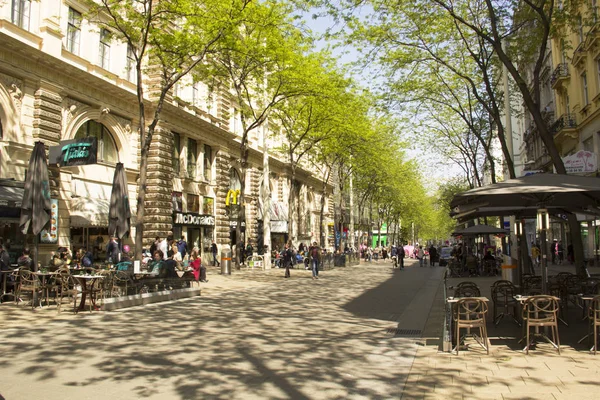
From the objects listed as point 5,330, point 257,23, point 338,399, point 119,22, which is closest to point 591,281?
point 338,399

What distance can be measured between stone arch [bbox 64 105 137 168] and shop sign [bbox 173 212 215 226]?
13.7 feet

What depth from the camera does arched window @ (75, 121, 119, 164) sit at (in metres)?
21.9

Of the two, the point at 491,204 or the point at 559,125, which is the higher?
the point at 559,125

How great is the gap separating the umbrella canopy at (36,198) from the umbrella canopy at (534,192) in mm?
10182

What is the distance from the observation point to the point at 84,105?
2142cm

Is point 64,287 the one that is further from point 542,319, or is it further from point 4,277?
point 542,319

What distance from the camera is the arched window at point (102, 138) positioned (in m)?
21.9

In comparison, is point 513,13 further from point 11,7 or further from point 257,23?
point 11,7

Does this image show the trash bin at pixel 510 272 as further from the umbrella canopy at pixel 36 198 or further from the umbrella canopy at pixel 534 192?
the umbrella canopy at pixel 36 198

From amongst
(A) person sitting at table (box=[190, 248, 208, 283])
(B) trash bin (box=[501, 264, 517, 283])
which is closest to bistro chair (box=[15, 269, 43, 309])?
(A) person sitting at table (box=[190, 248, 208, 283])

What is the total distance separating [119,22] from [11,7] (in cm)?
496

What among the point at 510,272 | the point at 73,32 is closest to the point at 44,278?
the point at 510,272

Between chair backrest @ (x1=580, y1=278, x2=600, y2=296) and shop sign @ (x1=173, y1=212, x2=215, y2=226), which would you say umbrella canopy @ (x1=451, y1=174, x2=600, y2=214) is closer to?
chair backrest @ (x1=580, y1=278, x2=600, y2=296)

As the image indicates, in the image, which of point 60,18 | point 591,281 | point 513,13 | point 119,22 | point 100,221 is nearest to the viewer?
point 591,281
